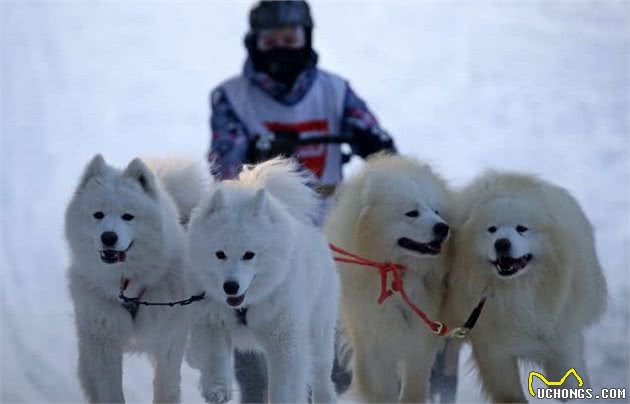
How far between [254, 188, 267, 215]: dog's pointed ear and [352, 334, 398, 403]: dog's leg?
3.85 feet

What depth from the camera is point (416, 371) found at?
4.65 meters

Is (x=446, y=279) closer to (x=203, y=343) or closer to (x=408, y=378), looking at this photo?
(x=408, y=378)

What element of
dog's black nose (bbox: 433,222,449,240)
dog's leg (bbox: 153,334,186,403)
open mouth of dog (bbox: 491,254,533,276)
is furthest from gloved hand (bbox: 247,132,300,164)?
dog's leg (bbox: 153,334,186,403)

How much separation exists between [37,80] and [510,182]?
582 cm

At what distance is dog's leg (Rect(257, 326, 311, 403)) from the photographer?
3.78m

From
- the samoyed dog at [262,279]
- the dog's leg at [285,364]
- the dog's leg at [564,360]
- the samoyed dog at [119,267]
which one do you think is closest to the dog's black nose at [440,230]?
the samoyed dog at [262,279]

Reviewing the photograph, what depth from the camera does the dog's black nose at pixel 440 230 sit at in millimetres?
Answer: 4340

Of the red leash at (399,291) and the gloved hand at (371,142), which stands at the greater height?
the gloved hand at (371,142)

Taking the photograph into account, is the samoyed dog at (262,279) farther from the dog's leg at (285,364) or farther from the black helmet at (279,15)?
the black helmet at (279,15)

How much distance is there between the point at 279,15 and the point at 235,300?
9.45ft

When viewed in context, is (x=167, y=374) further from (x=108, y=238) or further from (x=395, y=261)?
(x=395, y=261)

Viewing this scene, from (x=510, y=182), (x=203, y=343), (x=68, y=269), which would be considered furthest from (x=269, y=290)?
(x=510, y=182)

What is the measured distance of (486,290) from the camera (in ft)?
14.5

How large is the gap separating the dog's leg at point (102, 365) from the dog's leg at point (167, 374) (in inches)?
8.8
